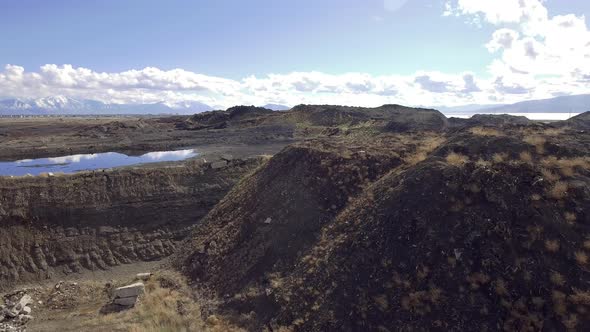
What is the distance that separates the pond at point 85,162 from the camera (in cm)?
3922

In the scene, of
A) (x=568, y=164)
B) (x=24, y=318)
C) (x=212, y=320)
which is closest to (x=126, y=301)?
(x=24, y=318)

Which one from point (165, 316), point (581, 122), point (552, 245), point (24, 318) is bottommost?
point (24, 318)

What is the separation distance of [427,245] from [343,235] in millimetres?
3595

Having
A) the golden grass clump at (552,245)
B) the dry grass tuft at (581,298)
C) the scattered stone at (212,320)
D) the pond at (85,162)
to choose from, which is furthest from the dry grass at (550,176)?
the pond at (85,162)

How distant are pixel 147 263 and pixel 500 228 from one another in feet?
60.6

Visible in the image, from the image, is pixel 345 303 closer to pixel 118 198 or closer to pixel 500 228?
pixel 500 228

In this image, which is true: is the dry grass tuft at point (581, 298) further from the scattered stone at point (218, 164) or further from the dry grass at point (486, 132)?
the scattered stone at point (218, 164)

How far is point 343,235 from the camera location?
16078mm

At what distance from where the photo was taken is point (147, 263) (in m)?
22.8

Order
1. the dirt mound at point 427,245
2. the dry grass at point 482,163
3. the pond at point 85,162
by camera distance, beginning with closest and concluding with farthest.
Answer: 1. the dirt mound at point 427,245
2. the dry grass at point 482,163
3. the pond at point 85,162

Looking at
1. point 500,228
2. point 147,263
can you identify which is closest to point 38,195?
point 147,263

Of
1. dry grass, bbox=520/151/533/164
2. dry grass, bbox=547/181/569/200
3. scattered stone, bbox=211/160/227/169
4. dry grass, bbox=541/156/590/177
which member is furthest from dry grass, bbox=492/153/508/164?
scattered stone, bbox=211/160/227/169

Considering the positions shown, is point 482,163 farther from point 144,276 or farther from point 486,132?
point 144,276

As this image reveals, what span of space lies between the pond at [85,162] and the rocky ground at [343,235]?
14.5m
